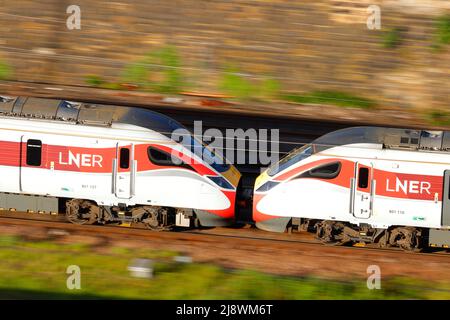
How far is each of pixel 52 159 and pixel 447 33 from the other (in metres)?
20.6

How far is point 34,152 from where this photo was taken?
22.9 m

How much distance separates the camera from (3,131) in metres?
22.8

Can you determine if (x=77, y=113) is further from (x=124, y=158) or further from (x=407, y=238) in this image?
(x=407, y=238)

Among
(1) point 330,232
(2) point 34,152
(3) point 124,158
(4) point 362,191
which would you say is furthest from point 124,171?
(4) point 362,191

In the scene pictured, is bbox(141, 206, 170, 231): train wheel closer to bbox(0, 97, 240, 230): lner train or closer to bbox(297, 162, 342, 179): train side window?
bbox(0, 97, 240, 230): lner train

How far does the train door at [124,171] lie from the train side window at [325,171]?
4.64 metres

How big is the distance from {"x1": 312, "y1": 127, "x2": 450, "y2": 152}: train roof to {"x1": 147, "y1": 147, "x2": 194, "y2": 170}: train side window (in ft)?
12.6

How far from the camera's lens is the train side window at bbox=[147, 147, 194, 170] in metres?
22.7

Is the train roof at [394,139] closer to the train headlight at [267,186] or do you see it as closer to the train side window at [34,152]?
the train headlight at [267,186]

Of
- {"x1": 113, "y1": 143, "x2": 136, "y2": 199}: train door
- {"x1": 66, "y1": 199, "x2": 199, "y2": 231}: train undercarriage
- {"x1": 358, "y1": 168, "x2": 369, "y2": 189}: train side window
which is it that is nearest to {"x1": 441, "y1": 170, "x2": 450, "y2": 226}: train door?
{"x1": 358, "y1": 168, "x2": 369, "y2": 189}: train side window

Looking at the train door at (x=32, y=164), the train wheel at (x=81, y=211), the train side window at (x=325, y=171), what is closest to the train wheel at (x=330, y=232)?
the train side window at (x=325, y=171)
